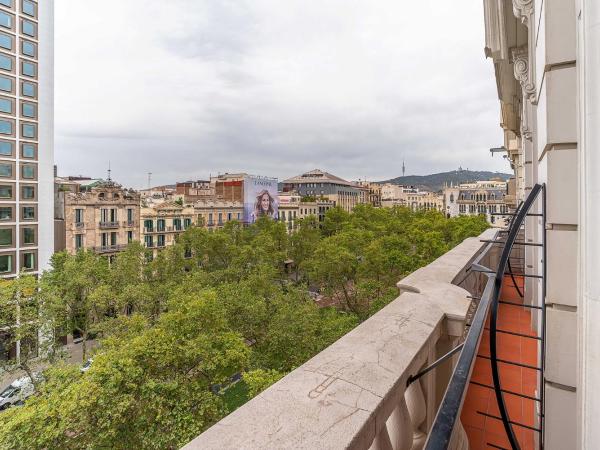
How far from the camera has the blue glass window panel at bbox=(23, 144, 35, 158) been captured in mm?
25903

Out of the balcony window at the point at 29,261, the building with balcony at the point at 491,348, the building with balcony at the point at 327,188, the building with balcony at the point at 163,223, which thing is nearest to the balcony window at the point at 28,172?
the balcony window at the point at 29,261

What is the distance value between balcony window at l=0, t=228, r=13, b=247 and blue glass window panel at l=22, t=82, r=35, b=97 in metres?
9.62

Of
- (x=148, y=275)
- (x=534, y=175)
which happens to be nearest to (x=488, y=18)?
(x=534, y=175)

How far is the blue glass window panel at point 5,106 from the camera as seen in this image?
80.4ft

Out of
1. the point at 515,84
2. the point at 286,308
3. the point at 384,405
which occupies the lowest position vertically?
the point at 286,308

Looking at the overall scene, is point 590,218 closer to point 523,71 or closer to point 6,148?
point 523,71

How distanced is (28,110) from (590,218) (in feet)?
108

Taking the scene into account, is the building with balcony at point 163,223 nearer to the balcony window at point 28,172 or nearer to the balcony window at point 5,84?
the balcony window at point 28,172

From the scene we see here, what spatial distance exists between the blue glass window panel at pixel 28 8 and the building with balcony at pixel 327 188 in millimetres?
60564

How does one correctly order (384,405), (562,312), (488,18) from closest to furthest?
(384,405), (562,312), (488,18)

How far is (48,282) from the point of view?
20016 mm

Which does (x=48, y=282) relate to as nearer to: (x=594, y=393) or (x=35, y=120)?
(x=35, y=120)

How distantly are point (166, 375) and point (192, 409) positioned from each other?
1275 millimetres

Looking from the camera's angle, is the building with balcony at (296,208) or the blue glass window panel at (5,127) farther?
the building with balcony at (296,208)
